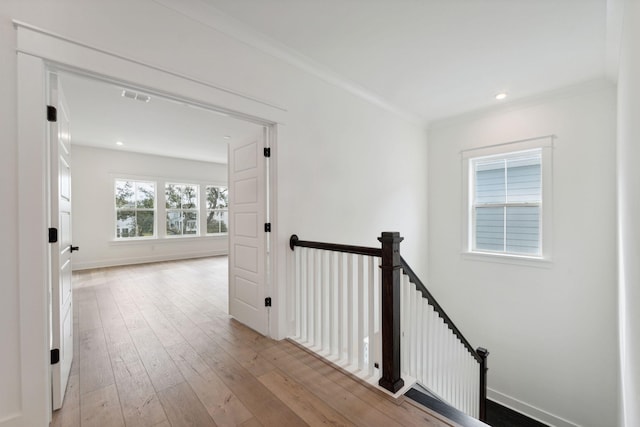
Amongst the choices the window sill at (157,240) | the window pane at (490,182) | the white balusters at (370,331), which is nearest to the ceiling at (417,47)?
the window pane at (490,182)

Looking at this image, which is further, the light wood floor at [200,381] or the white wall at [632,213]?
the light wood floor at [200,381]

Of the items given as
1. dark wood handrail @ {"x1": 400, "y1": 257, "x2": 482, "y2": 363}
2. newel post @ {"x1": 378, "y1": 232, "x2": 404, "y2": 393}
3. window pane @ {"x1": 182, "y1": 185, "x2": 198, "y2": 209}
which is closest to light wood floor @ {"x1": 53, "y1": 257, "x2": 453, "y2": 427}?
newel post @ {"x1": 378, "y1": 232, "x2": 404, "y2": 393}

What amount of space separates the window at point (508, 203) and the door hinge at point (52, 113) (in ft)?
15.9

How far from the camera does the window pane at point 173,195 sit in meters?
6.94

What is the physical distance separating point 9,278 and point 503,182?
5255 millimetres

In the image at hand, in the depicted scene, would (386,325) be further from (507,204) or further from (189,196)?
(189,196)

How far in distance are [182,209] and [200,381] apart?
6.25 metres

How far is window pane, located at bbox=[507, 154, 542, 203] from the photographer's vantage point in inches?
147

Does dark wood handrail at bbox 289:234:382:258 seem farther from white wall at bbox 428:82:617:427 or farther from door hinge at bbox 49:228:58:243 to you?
white wall at bbox 428:82:617:427

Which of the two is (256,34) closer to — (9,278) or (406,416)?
(9,278)

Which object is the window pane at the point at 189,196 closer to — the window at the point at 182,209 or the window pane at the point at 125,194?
the window at the point at 182,209

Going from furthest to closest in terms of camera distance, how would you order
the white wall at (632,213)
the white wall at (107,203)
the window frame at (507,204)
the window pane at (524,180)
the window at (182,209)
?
the window at (182,209) < the white wall at (107,203) < the window pane at (524,180) < the window frame at (507,204) < the white wall at (632,213)

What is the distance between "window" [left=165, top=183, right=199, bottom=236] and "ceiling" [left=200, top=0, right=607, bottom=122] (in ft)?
19.3

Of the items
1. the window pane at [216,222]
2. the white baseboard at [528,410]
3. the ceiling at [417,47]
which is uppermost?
the ceiling at [417,47]
